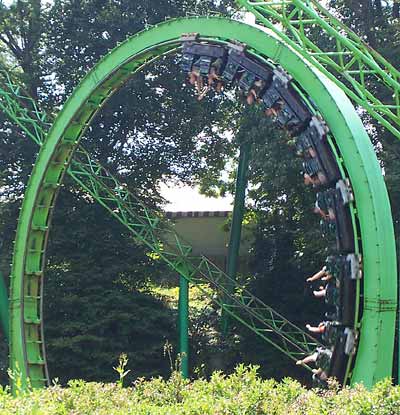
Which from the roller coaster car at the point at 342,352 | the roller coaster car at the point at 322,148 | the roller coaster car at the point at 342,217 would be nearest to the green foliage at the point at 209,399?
the roller coaster car at the point at 342,352

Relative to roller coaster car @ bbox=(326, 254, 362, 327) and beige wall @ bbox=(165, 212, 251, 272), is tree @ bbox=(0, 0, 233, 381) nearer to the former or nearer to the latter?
beige wall @ bbox=(165, 212, 251, 272)

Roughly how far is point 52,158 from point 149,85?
6291 millimetres

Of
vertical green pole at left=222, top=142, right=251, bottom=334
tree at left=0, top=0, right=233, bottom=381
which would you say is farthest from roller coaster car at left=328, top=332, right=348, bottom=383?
vertical green pole at left=222, top=142, right=251, bottom=334

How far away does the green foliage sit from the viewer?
355 centimetres

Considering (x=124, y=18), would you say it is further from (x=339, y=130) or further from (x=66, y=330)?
(x=339, y=130)

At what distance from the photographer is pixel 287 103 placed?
680 centimetres

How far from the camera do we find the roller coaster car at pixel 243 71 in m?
7.07

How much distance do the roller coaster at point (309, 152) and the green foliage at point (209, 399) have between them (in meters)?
1.81

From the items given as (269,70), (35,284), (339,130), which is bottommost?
(35,284)

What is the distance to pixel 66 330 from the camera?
12867mm

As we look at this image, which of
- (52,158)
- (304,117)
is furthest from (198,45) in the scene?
(52,158)

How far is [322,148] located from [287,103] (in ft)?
2.28

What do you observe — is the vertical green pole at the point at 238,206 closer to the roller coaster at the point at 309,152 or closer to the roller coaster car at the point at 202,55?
the roller coaster at the point at 309,152

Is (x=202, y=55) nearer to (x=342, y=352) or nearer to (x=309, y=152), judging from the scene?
(x=309, y=152)
